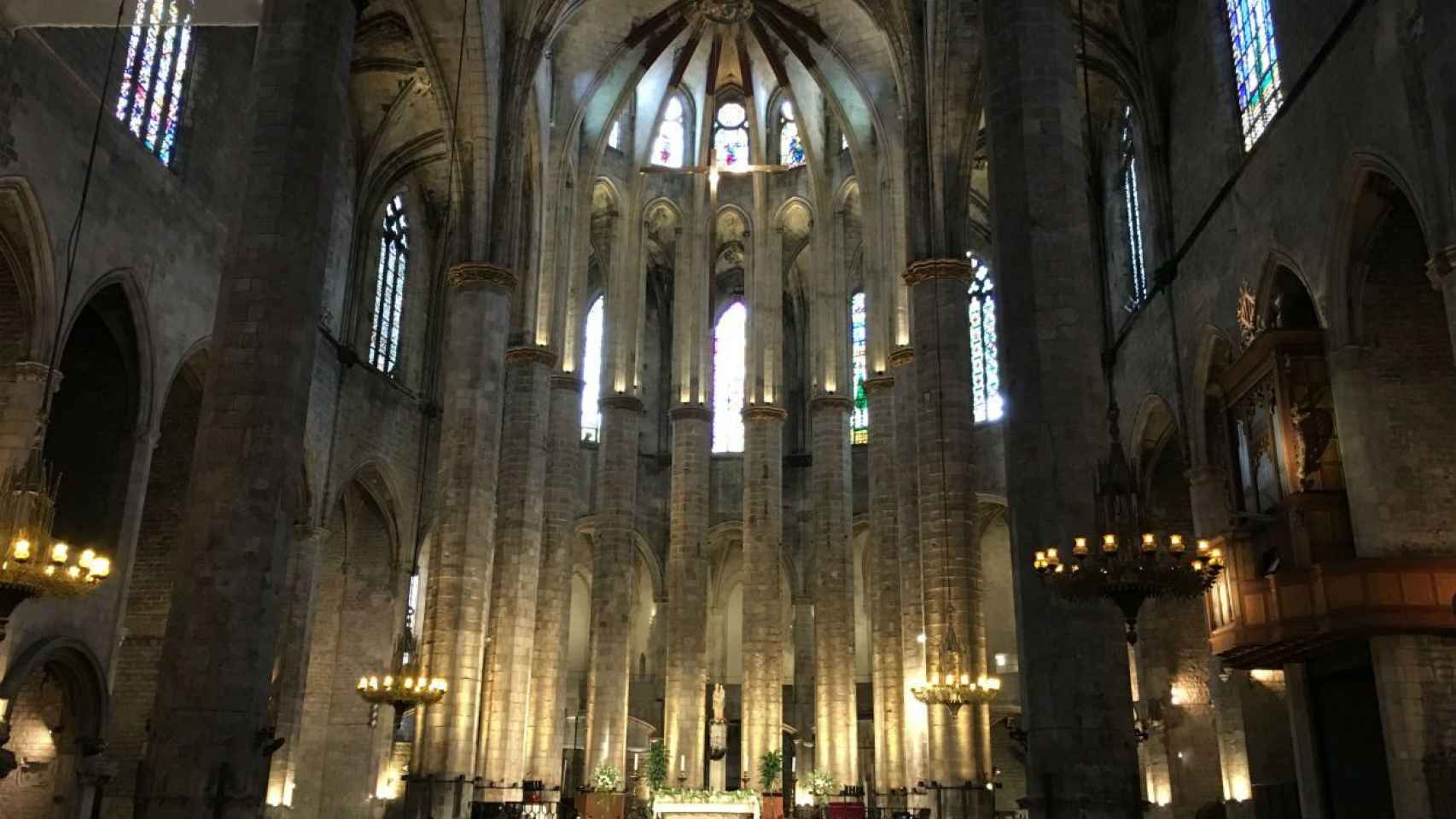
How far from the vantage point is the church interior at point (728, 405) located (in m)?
13.6

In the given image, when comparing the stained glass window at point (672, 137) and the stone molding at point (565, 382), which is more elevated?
the stained glass window at point (672, 137)

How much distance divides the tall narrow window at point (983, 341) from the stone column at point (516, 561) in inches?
502

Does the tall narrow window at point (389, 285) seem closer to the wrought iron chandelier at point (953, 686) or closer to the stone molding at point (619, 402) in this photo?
the stone molding at point (619, 402)

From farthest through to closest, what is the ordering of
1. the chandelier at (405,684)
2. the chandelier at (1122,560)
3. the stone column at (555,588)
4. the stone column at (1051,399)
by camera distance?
the stone column at (555,588) < the chandelier at (405,684) < the stone column at (1051,399) < the chandelier at (1122,560)

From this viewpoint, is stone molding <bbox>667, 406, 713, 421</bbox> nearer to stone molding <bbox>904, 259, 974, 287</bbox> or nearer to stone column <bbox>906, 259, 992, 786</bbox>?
stone column <bbox>906, 259, 992, 786</bbox>

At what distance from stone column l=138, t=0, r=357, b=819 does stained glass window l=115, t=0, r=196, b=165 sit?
20.8 feet

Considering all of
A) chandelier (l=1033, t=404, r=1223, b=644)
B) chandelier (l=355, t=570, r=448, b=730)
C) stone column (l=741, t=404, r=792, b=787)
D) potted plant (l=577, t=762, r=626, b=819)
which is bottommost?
potted plant (l=577, t=762, r=626, b=819)

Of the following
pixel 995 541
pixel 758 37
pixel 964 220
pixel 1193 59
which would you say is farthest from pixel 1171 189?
pixel 995 541

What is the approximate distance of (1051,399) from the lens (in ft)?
44.1

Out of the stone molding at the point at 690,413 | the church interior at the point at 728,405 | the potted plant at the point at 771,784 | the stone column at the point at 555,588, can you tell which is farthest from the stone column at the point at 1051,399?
the stone molding at the point at 690,413

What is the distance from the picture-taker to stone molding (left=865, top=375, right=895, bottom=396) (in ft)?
101

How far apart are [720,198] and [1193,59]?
16.9 m

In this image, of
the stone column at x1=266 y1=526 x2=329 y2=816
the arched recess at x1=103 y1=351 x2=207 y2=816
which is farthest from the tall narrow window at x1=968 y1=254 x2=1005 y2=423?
the arched recess at x1=103 y1=351 x2=207 y2=816

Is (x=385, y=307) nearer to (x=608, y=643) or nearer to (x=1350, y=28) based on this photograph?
(x=608, y=643)
